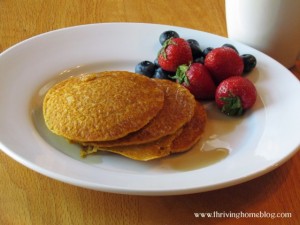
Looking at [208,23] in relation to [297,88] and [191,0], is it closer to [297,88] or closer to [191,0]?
[191,0]

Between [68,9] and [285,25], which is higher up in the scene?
[285,25]

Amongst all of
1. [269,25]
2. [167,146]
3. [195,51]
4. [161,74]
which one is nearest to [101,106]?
[167,146]

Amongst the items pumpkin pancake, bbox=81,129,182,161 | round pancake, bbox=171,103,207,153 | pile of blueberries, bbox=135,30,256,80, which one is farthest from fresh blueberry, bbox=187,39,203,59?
pumpkin pancake, bbox=81,129,182,161

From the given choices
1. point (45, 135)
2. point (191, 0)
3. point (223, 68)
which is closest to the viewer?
point (45, 135)

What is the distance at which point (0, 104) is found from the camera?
3.28 feet

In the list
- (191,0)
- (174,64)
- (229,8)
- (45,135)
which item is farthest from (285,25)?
(45,135)

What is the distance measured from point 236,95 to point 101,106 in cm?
33

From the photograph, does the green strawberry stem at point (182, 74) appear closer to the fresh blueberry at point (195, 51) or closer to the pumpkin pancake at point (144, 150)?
the fresh blueberry at point (195, 51)

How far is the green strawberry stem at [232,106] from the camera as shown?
1053mm

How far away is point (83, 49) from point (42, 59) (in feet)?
0.41

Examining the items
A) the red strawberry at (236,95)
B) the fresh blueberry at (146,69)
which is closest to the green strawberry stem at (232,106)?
the red strawberry at (236,95)

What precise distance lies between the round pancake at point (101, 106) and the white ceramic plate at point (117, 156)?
0.05 meters

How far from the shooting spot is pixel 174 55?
115 centimetres

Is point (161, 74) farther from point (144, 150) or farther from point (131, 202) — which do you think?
point (131, 202)
